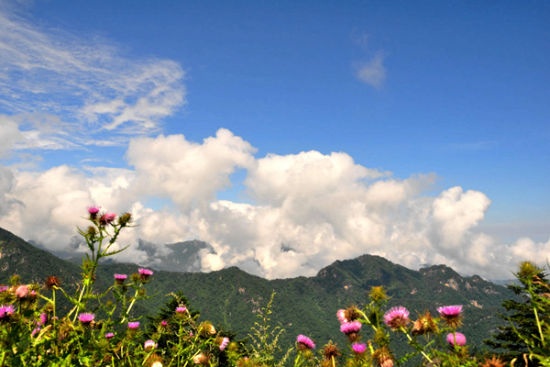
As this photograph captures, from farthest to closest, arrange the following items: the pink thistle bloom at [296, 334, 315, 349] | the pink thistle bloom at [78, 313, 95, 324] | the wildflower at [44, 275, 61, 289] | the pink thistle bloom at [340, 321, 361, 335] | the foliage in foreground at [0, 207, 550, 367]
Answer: the wildflower at [44, 275, 61, 289] < the pink thistle bloom at [296, 334, 315, 349] < the pink thistle bloom at [78, 313, 95, 324] < the pink thistle bloom at [340, 321, 361, 335] < the foliage in foreground at [0, 207, 550, 367]

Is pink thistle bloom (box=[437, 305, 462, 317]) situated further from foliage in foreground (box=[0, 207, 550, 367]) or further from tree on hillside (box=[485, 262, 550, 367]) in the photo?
tree on hillside (box=[485, 262, 550, 367])

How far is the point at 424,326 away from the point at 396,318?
31 centimetres

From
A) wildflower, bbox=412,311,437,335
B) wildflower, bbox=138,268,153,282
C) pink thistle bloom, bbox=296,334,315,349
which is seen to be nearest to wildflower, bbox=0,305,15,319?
wildflower, bbox=138,268,153,282

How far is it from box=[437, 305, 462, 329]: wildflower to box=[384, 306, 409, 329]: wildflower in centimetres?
39

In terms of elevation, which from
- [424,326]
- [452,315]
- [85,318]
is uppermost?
[452,315]

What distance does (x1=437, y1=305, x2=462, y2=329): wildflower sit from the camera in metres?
3.53

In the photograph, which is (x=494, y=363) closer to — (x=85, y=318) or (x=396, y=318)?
(x=396, y=318)

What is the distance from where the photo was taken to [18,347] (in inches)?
132

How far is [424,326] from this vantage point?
3.54 m

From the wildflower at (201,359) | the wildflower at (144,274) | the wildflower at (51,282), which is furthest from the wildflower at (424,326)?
the wildflower at (51,282)

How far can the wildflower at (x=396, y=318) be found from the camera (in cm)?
364

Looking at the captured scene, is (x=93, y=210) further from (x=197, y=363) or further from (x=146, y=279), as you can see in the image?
(x=197, y=363)

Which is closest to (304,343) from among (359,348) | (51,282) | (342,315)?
(342,315)

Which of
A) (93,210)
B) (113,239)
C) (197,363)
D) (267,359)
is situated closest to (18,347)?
(113,239)
